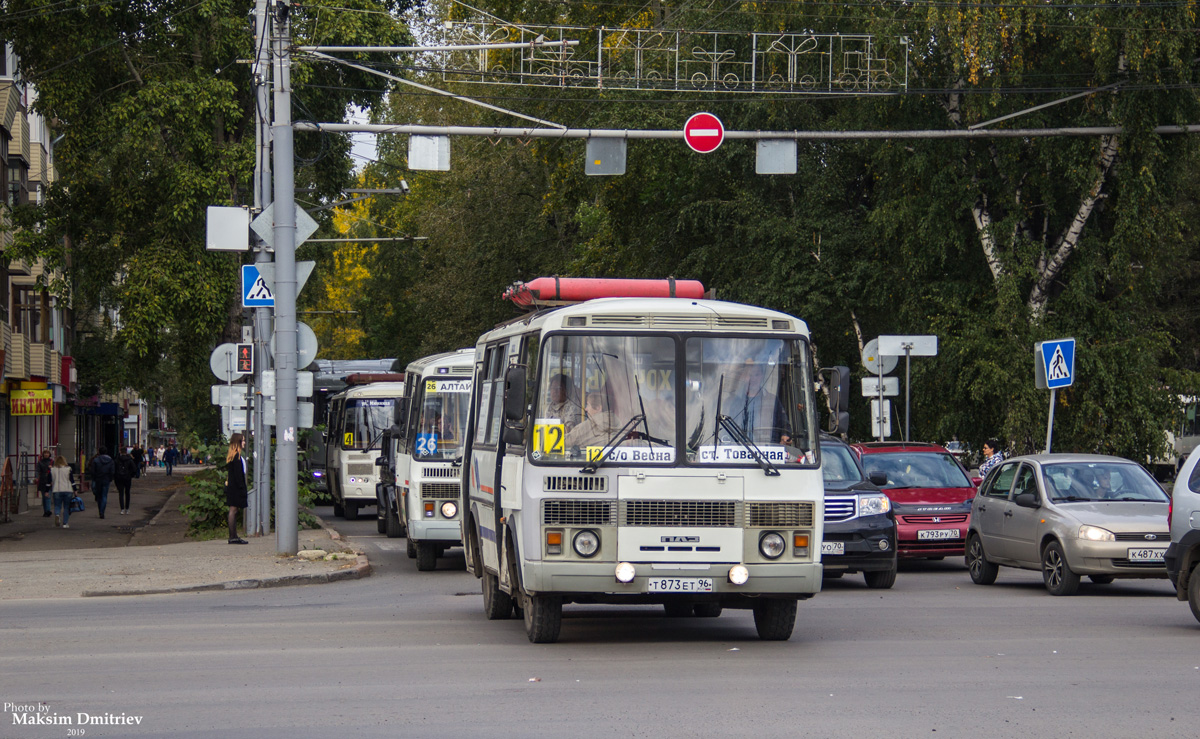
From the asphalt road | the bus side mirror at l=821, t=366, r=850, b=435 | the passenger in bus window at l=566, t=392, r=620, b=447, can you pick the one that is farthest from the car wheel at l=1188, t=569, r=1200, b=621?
the passenger in bus window at l=566, t=392, r=620, b=447

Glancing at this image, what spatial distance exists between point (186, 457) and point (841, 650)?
12320cm

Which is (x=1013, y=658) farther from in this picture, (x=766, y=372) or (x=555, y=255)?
(x=555, y=255)

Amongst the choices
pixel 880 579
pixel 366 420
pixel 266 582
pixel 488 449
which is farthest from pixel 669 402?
pixel 366 420

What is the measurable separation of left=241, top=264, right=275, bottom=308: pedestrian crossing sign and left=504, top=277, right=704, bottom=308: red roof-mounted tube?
8.54 meters

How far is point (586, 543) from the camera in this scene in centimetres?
1129

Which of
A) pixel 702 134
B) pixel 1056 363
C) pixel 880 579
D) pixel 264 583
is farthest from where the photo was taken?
pixel 1056 363

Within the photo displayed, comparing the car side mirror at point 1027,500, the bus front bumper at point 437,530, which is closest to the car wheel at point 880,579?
the car side mirror at point 1027,500

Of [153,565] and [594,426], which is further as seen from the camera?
[153,565]

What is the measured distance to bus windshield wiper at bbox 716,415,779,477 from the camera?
37.5ft

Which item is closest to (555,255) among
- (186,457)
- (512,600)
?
(512,600)

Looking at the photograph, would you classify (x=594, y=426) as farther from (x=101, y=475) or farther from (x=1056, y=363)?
(x=101, y=475)

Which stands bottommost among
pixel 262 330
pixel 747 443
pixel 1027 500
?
pixel 1027 500

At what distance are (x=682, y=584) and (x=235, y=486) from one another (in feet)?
47.6

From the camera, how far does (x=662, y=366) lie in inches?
456
